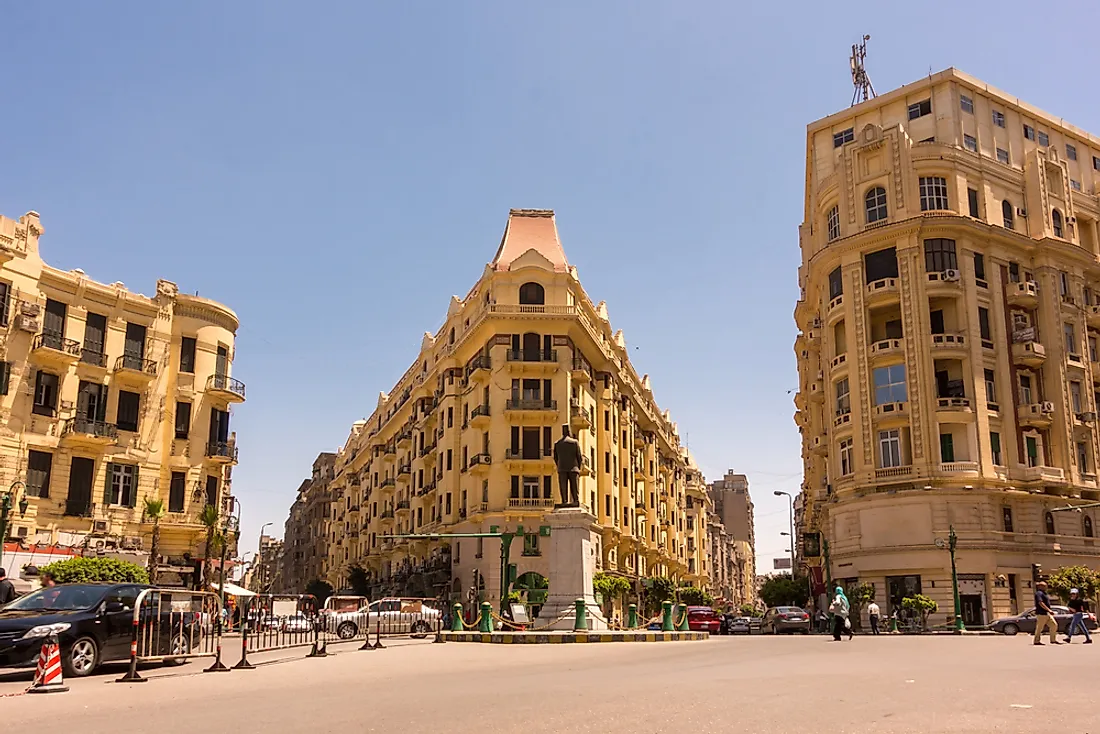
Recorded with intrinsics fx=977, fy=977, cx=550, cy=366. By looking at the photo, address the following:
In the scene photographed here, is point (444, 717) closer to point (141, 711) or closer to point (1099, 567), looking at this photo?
point (141, 711)

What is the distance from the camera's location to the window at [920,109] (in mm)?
54769

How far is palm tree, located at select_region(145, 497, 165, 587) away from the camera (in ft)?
124

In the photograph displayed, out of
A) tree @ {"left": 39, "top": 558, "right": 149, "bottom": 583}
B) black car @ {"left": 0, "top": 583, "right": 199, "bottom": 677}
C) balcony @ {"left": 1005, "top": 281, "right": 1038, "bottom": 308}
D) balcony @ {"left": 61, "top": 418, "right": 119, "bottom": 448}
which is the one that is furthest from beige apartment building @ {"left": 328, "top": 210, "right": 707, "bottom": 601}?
black car @ {"left": 0, "top": 583, "right": 199, "bottom": 677}

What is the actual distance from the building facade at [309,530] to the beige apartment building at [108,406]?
72296mm

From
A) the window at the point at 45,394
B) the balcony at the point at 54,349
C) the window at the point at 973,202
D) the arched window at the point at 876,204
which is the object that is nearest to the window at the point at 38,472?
the window at the point at 45,394

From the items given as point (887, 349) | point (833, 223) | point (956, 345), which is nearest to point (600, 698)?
point (887, 349)

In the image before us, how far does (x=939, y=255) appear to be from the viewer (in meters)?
50.9

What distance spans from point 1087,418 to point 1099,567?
7.78 metres

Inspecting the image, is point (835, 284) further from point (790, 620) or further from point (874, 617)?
point (790, 620)

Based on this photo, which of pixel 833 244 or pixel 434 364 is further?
pixel 434 364

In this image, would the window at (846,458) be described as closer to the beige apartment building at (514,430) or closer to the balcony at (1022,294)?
the balcony at (1022,294)

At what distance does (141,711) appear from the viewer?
963 cm

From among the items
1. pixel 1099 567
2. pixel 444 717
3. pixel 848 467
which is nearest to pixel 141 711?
pixel 444 717

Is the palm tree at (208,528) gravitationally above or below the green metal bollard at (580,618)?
above
